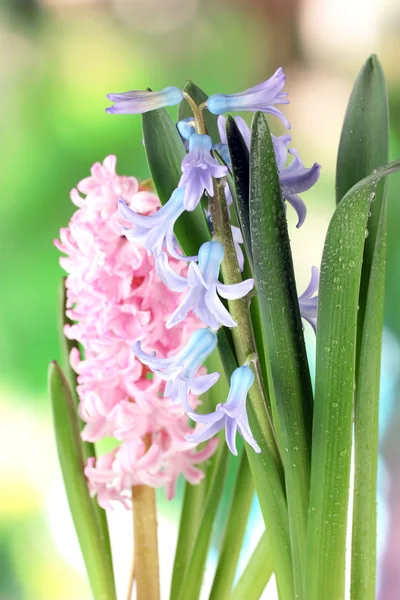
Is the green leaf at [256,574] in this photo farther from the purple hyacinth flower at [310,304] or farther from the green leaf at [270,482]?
the purple hyacinth flower at [310,304]

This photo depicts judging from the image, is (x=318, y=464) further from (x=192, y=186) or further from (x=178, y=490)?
(x=178, y=490)

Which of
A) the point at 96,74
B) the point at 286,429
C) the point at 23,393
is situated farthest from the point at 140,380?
the point at 96,74

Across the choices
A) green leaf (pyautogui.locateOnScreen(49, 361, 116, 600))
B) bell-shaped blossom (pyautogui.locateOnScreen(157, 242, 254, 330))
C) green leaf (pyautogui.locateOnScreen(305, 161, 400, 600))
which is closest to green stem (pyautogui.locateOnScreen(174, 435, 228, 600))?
green leaf (pyautogui.locateOnScreen(49, 361, 116, 600))

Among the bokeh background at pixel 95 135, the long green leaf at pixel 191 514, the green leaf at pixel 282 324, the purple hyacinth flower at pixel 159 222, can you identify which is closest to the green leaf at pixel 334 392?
the green leaf at pixel 282 324

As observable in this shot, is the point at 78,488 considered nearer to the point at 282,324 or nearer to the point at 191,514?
the point at 191,514

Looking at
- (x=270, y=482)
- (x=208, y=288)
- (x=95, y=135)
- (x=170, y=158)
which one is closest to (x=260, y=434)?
(x=270, y=482)

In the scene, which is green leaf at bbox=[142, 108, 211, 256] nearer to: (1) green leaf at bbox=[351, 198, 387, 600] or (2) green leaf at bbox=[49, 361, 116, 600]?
(1) green leaf at bbox=[351, 198, 387, 600]
